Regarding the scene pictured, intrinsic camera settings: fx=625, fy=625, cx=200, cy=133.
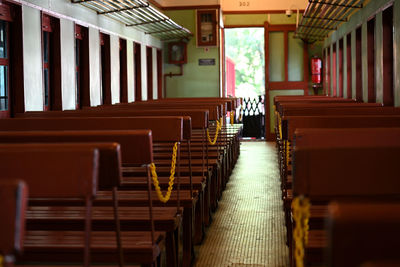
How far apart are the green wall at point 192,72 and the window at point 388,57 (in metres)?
7.39

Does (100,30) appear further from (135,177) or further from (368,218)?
(368,218)

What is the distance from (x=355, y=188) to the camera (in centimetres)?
191

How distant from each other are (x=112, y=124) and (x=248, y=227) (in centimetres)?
197

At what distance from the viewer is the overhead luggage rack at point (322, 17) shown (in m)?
9.90

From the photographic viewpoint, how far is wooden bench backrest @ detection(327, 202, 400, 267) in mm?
1223

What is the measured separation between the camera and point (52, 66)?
8.78m

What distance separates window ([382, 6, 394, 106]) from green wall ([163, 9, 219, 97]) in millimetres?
7394

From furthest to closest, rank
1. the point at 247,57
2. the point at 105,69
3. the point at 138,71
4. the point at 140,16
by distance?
the point at 247,57
the point at 138,71
the point at 140,16
the point at 105,69

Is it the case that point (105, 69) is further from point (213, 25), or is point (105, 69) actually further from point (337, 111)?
point (337, 111)

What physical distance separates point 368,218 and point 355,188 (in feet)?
2.30

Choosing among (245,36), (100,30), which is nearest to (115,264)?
(100,30)

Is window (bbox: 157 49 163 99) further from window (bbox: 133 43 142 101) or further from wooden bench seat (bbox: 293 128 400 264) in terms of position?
wooden bench seat (bbox: 293 128 400 264)

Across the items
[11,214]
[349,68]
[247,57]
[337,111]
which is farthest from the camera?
[247,57]

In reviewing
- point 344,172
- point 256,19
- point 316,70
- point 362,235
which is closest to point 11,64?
point 344,172
